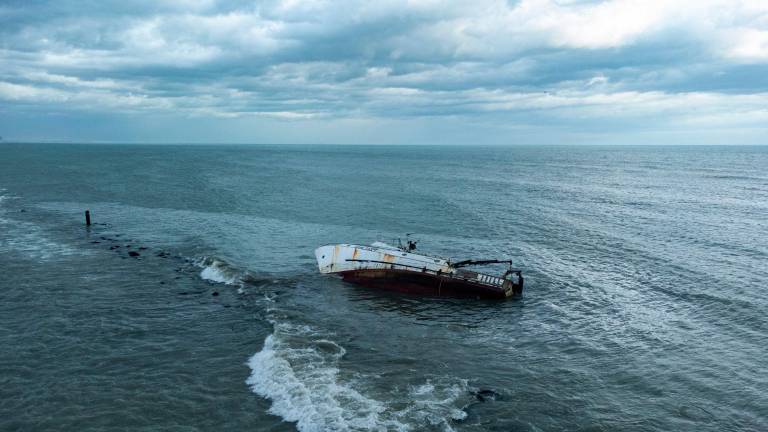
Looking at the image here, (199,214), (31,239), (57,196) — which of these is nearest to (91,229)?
(31,239)

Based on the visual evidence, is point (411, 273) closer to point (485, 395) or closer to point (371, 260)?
point (371, 260)

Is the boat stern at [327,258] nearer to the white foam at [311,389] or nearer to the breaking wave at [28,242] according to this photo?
the white foam at [311,389]

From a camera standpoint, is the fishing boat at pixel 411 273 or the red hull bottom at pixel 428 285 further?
the fishing boat at pixel 411 273

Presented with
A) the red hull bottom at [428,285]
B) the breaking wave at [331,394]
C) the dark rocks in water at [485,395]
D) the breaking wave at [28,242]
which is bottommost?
the dark rocks in water at [485,395]

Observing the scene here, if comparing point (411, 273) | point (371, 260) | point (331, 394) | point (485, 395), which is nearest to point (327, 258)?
point (371, 260)

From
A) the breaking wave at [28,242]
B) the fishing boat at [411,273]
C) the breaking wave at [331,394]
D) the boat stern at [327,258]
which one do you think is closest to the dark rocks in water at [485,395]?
the breaking wave at [331,394]

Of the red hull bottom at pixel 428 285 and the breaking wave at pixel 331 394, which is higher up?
the red hull bottom at pixel 428 285

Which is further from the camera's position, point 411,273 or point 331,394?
point 411,273

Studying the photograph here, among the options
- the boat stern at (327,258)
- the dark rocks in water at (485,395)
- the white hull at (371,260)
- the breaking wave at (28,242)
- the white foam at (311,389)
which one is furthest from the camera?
the breaking wave at (28,242)
